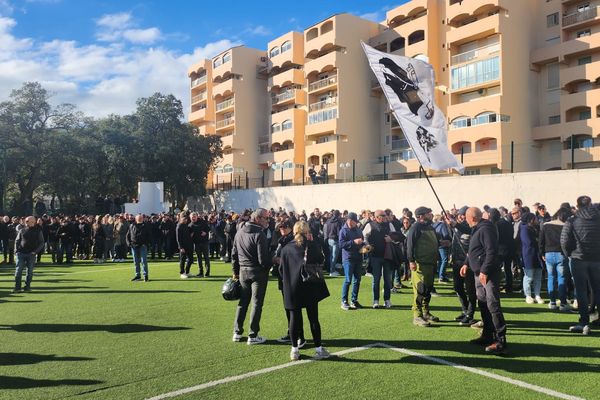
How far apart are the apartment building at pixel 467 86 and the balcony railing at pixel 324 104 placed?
0.12 metres

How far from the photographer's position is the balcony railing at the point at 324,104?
4731cm

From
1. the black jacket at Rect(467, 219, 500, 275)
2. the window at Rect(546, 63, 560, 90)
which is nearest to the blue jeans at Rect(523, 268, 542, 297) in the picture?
the black jacket at Rect(467, 219, 500, 275)

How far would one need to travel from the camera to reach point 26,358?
6.28 metres

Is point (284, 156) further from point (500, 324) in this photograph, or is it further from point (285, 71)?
point (500, 324)

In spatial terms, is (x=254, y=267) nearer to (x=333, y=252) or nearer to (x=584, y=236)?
(x=584, y=236)

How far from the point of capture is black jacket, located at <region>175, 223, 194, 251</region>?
45.9ft

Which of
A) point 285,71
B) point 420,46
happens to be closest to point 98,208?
point 285,71

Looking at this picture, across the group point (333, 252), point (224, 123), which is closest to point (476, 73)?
point (333, 252)

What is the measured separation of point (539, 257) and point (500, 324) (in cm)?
401

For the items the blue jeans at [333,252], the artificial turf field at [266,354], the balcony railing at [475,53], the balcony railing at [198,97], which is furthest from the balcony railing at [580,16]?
the balcony railing at [198,97]

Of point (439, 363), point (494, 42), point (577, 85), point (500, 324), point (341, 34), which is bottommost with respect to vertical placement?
point (439, 363)

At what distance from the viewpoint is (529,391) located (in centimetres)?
493

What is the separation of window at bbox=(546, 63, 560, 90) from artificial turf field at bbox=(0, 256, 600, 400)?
109ft

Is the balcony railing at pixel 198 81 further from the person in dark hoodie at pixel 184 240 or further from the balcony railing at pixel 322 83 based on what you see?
the person in dark hoodie at pixel 184 240
